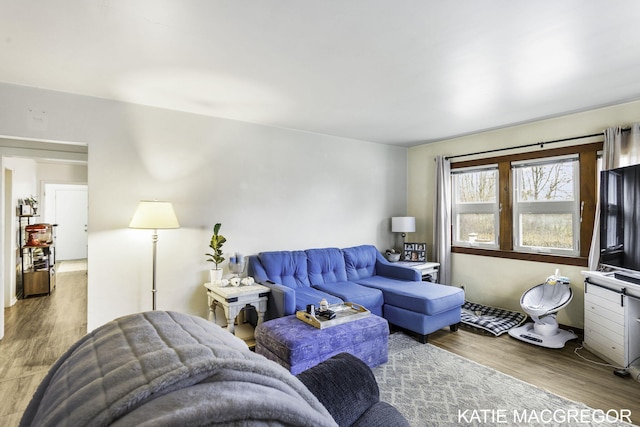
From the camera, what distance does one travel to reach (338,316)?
2.97 metres

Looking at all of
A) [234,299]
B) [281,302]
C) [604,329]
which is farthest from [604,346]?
[234,299]

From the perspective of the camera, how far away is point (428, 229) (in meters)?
5.32

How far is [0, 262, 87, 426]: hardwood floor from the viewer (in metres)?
2.46

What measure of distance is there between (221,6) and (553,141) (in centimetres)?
393

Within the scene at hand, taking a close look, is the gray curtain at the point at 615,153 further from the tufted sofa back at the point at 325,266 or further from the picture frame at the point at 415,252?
the tufted sofa back at the point at 325,266

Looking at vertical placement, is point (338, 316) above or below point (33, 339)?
above

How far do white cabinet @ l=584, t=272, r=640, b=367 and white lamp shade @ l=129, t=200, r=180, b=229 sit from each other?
4.06 m

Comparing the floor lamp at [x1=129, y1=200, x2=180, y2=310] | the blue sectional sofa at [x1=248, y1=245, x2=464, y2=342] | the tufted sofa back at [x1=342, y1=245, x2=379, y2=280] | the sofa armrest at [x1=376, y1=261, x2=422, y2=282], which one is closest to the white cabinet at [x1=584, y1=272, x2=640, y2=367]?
the blue sectional sofa at [x1=248, y1=245, x2=464, y2=342]

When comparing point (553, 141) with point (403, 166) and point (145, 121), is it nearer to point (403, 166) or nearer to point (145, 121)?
point (403, 166)

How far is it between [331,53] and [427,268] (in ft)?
11.1

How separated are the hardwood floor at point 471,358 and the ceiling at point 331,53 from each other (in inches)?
97.7

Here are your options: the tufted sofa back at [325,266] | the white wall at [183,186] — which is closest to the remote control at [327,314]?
the tufted sofa back at [325,266]

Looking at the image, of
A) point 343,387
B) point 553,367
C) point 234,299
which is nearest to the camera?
point 343,387

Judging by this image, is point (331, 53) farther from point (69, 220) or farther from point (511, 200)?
point (69, 220)
